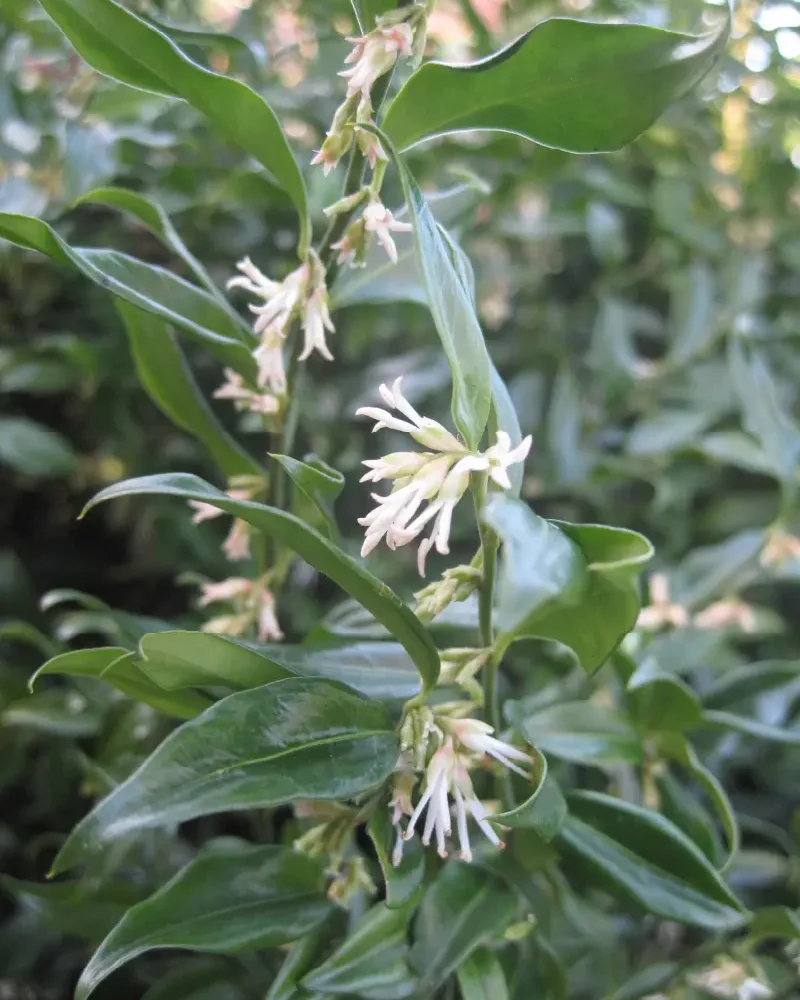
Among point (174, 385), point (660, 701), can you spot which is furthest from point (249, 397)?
point (660, 701)

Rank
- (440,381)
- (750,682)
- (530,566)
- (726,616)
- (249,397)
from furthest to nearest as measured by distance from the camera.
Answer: (440,381) < (726,616) < (750,682) < (249,397) < (530,566)

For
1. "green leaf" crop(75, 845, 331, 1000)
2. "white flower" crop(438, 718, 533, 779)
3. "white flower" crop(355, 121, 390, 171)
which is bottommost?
"green leaf" crop(75, 845, 331, 1000)

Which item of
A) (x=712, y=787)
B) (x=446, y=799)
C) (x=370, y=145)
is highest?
(x=370, y=145)

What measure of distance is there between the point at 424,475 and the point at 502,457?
0.10ft

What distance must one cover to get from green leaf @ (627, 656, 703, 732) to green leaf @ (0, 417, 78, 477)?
534 mm

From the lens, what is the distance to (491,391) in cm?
34

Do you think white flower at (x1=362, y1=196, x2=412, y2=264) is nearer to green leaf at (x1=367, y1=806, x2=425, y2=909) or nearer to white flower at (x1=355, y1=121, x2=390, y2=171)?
white flower at (x1=355, y1=121, x2=390, y2=171)

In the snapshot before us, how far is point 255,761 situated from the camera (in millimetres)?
332

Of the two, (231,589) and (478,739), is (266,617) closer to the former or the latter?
(231,589)

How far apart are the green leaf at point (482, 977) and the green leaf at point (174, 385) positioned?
0.91ft

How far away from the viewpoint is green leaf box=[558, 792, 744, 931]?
0.42 metres

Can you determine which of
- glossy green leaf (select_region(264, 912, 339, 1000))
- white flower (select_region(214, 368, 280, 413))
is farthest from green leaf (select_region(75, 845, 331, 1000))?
white flower (select_region(214, 368, 280, 413))

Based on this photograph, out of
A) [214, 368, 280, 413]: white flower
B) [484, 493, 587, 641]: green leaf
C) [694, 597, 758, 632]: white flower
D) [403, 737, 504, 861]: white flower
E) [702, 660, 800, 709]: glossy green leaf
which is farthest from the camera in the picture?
[694, 597, 758, 632]: white flower

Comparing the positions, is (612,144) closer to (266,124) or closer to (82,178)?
(266,124)
